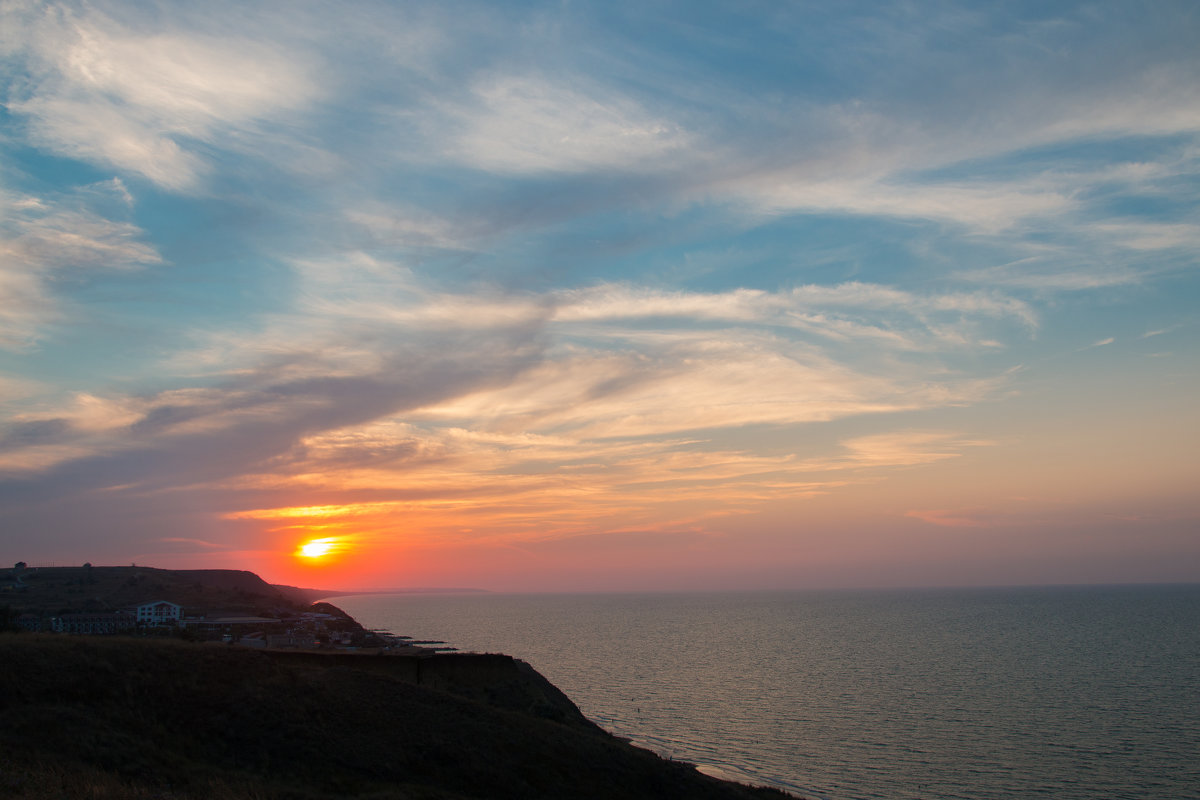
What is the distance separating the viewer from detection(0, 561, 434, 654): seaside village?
289 feet

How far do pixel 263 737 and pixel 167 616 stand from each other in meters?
108

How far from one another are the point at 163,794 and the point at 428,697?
14.9 meters

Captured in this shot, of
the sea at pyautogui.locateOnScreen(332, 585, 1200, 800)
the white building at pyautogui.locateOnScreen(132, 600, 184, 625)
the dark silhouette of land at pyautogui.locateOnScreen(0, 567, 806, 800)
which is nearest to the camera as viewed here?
the dark silhouette of land at pyautogui.locateOnScreen(0, 567, 806, 800)

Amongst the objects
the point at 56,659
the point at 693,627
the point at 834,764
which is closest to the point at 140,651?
the point at 56,659

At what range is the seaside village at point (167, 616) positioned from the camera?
87975 millimetres

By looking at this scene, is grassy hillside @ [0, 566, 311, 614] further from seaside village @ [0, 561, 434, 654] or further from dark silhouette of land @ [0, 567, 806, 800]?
dark silhouette of land @ [0, 567, 806, 800]

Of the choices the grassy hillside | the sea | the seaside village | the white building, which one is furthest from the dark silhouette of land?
the grassy hillside

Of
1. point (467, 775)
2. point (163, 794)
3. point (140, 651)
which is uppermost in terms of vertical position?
point (140, 651)

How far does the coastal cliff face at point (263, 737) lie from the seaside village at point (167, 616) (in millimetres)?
25800

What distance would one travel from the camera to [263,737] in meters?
31.9

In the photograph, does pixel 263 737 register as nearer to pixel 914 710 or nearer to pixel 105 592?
pixel 914 710

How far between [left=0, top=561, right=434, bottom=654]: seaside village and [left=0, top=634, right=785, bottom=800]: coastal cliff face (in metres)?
25.8

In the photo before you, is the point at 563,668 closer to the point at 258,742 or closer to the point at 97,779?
the point at 258,742

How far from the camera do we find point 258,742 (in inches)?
1241
